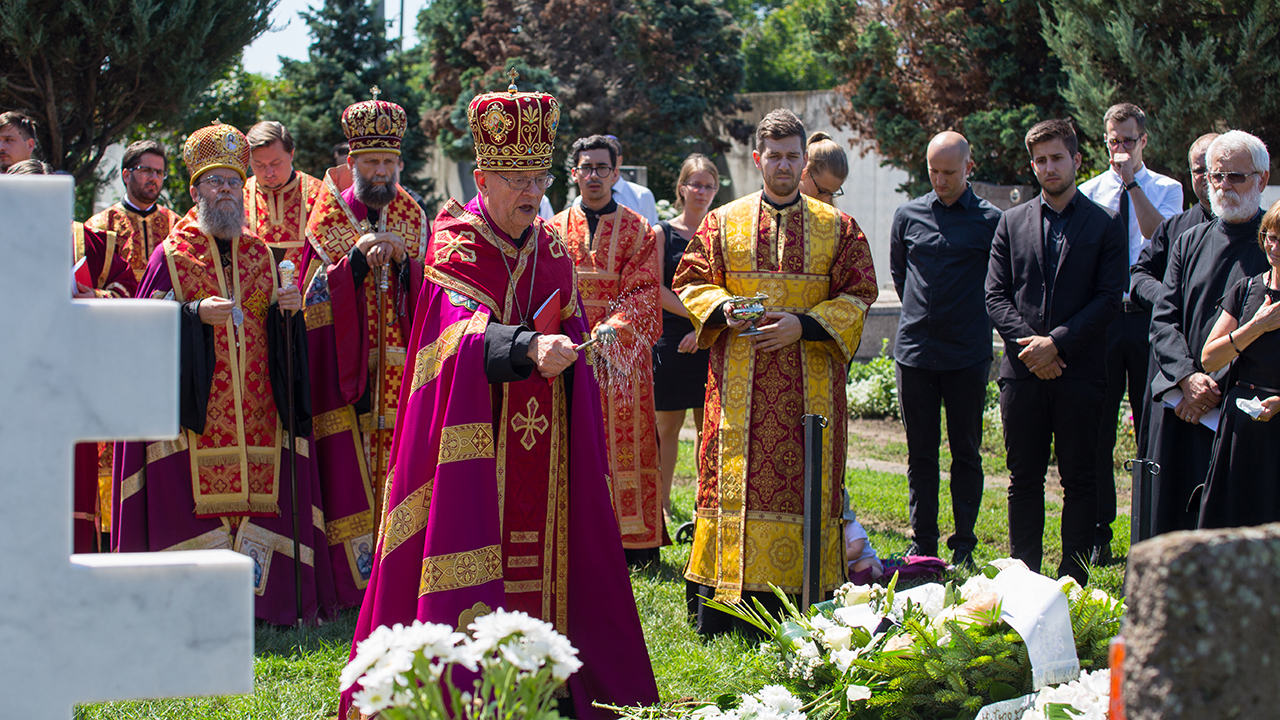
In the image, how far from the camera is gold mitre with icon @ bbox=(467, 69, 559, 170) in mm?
3871

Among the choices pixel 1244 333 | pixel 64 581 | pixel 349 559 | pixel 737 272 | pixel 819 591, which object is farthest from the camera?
pixel 349 559

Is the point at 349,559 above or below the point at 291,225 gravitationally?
below

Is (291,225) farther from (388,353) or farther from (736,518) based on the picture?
(736,518)

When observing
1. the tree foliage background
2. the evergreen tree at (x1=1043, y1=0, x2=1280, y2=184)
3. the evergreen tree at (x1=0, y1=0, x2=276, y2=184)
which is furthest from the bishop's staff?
the tree foliage background

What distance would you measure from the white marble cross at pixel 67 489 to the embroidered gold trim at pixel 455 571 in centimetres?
175

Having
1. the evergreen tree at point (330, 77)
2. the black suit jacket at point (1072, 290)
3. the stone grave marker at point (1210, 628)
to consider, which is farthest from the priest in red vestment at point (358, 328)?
the evergreen tree at point (330, 77)

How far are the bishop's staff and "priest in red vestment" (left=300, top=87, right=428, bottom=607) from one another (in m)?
0.27

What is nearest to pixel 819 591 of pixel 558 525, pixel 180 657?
pixel 558 525

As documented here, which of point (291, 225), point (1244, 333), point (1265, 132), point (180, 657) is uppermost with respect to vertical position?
point (1265, 132)

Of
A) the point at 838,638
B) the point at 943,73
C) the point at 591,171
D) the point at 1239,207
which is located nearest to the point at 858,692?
the point at 838,638

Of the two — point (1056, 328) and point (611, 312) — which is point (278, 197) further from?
point (1056, 328)

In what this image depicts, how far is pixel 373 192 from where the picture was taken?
19.5 feet

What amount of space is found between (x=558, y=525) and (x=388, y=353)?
2284 millimetres

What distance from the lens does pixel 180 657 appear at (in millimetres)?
1850
